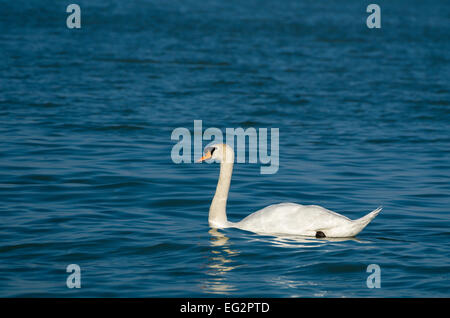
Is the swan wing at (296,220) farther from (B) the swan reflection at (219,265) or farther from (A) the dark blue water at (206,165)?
(B) the swan reflection at (219,265)

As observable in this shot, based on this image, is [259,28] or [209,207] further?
[259,28]

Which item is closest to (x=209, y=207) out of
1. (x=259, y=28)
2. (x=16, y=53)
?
(x=16, y=53)

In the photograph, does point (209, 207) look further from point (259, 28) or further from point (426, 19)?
point (426, 19)

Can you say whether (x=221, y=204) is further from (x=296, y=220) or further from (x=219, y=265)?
(x=219, y=265)

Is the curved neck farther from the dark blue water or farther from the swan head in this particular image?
the dark blue water

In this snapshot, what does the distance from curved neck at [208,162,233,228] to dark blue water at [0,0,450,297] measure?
278 mm

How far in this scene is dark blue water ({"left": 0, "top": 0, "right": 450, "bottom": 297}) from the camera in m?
9.35

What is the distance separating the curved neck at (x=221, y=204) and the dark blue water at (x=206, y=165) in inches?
10.9

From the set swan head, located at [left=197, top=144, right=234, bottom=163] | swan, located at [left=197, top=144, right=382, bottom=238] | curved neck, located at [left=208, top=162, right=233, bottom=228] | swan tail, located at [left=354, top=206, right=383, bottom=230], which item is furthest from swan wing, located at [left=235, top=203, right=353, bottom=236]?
swan head, located at [left=197, top=144, right=234, bottom=163]

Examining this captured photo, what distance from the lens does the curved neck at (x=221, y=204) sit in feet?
37.2

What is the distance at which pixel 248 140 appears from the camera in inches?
698

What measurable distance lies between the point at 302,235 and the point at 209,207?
2.13 metres

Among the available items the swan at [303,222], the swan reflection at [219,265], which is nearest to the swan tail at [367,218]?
the swan at [303,222]

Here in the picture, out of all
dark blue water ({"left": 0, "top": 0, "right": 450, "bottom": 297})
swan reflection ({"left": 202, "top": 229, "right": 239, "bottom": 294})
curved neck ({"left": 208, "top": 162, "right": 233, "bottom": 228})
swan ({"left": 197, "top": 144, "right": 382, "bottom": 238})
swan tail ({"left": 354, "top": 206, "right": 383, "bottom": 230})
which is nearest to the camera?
swan reflection ({"left": 202, "top": 229, "right": 239, "bottom": 294})
